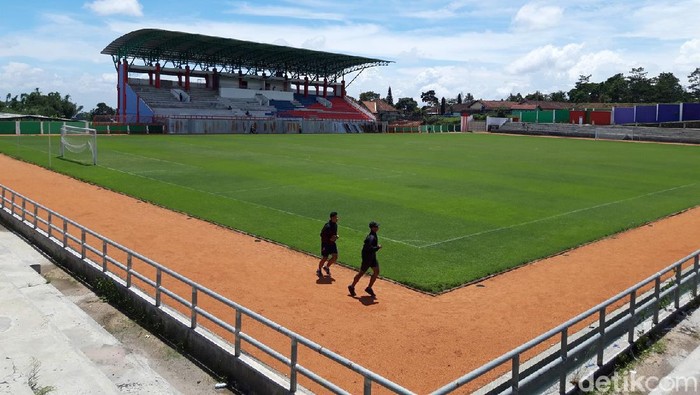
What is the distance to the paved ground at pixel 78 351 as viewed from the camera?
8.85 m

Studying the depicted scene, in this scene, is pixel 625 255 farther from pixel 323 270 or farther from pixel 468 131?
pixel 468 131

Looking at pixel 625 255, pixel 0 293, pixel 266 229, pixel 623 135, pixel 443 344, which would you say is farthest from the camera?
pixel 623 135

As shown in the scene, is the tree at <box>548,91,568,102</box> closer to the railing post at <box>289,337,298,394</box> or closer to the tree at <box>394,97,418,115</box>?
the tree at <box>394,97,418,115</box>

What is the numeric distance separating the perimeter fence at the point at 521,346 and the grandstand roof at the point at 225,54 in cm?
7526

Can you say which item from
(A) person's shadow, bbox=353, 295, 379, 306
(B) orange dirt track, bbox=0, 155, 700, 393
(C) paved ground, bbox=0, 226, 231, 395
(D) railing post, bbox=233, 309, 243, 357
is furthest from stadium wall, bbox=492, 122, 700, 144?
(D) railing post, bbox=233, 309, 243, 357

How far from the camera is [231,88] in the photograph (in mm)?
101938

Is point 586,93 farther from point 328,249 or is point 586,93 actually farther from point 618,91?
point 328,249

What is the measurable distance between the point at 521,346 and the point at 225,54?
9635cm

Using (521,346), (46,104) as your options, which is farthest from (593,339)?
(46,104)

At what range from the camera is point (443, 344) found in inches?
412

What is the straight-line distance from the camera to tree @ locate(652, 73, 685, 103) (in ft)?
507

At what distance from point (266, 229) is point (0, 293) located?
28.4 feet

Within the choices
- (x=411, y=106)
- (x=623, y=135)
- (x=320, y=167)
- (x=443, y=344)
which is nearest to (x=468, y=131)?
(x=623, y=135)

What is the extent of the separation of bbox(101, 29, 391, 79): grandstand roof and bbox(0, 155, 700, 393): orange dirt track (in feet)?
228
